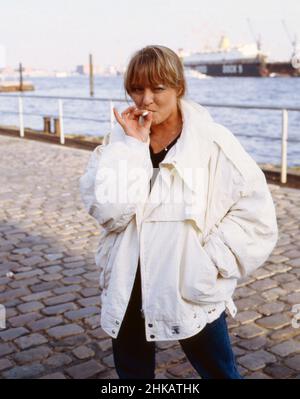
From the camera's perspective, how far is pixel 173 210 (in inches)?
84.7

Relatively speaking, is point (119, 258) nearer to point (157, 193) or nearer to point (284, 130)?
point (157, 193)

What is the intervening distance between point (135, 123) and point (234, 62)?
13020 cm

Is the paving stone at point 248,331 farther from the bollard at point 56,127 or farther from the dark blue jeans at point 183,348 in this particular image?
the bollard at point 56,127

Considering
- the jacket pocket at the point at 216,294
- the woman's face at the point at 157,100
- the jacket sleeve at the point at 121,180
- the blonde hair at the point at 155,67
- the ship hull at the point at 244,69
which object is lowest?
the ship hull at the point at 244,69

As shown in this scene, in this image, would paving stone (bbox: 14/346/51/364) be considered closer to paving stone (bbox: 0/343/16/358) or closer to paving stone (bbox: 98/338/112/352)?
paving stone (bbox: 0/343/16/358)

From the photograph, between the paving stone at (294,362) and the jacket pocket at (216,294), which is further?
the paving stone at (294,362)

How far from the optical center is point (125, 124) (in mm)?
2201

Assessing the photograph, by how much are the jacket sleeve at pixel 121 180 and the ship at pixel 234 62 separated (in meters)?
117

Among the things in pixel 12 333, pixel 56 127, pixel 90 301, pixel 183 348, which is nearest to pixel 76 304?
pixel 90 301

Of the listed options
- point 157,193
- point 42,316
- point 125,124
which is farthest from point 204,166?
point 42,316

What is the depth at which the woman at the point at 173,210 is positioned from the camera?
2.14m

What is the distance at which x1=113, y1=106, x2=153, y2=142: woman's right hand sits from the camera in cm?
219

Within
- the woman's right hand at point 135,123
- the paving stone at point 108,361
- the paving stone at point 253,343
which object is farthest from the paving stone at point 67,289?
the woman's right hand at point 135,123
